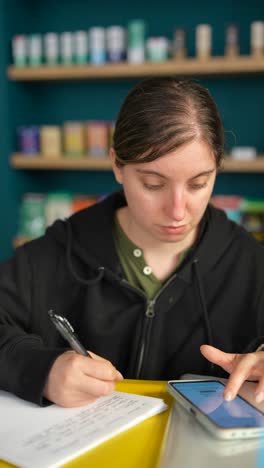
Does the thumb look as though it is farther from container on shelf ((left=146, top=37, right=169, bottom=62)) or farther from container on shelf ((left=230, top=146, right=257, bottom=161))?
container on shelf ((left=146, top=37, right=169, bottom=62))

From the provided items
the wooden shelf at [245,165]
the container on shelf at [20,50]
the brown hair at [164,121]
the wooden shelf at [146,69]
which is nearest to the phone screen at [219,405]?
the brown hair at [164,121]

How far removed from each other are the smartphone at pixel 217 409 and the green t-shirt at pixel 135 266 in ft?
1.17

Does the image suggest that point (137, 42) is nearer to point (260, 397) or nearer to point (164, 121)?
point (164, 121)

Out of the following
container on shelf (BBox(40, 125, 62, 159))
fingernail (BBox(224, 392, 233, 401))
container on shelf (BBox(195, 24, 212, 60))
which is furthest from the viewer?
container on shelf (BBox(40, 125, 62, 159))

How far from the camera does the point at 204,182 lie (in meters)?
1.06

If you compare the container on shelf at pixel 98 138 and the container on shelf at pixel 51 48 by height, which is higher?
the container on shelf at pixel 51 48

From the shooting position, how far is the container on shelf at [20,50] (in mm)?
3246

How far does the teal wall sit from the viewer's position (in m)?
3.20

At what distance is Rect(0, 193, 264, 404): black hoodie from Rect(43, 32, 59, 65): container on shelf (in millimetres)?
2162

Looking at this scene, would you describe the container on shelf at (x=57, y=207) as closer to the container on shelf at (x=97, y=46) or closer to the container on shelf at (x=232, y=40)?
the container on shelf at (x=97, y=46)

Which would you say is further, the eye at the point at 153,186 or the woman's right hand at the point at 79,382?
the eye at the point at 153,186

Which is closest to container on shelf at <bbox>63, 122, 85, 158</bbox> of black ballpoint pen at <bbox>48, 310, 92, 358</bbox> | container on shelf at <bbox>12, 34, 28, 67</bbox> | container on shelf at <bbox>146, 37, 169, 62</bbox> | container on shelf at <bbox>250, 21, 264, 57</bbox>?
container on shelf at <bbox>12, 34, 28, 67</bbox>

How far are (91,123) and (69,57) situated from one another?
0.38 m

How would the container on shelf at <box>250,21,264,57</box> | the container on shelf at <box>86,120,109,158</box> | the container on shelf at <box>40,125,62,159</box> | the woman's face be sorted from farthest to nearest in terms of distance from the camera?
the container on shelf at <box>40,125,62,159</box> → the container on shelf at <box>86,120,109,158</box> → the container on shelf at <box>250,21,264,57</box> → the woman's face
